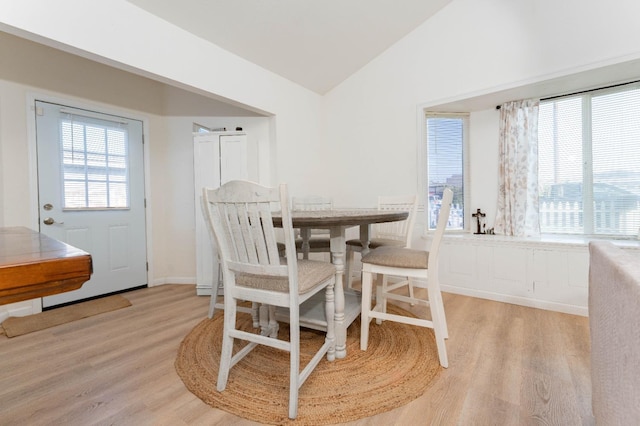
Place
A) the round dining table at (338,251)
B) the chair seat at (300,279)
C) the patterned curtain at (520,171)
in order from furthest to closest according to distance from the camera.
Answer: the patterned curtain at (520,171), the round dining table at (338,251), the chair seat at (300,279)

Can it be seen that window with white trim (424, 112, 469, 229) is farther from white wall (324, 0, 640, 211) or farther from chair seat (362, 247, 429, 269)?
chair seat (362, 247, 429, 269)

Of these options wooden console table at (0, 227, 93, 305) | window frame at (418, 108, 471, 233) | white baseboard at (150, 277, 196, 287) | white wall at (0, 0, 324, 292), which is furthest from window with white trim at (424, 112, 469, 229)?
wooden console table at (0, 227, 93, 305)

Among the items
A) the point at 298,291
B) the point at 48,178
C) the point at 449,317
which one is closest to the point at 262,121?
the point at 48,178

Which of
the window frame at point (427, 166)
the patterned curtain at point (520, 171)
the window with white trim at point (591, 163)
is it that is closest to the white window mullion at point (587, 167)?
the window with white trim at point (591, 163)

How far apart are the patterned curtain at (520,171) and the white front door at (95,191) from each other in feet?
13.6

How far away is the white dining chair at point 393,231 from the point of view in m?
2.58

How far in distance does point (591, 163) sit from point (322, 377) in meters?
3.28

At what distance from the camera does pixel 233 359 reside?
156 centimetres

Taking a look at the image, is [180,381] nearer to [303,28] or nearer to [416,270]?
[416,270]

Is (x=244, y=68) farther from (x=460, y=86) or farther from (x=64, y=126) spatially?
(x=460, y=86)

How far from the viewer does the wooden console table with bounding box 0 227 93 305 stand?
1.82 ft

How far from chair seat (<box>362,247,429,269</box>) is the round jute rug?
575mm

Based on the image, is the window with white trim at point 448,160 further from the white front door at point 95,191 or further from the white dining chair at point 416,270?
the white front door at point 95,191

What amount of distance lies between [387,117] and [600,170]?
85.8 inches
